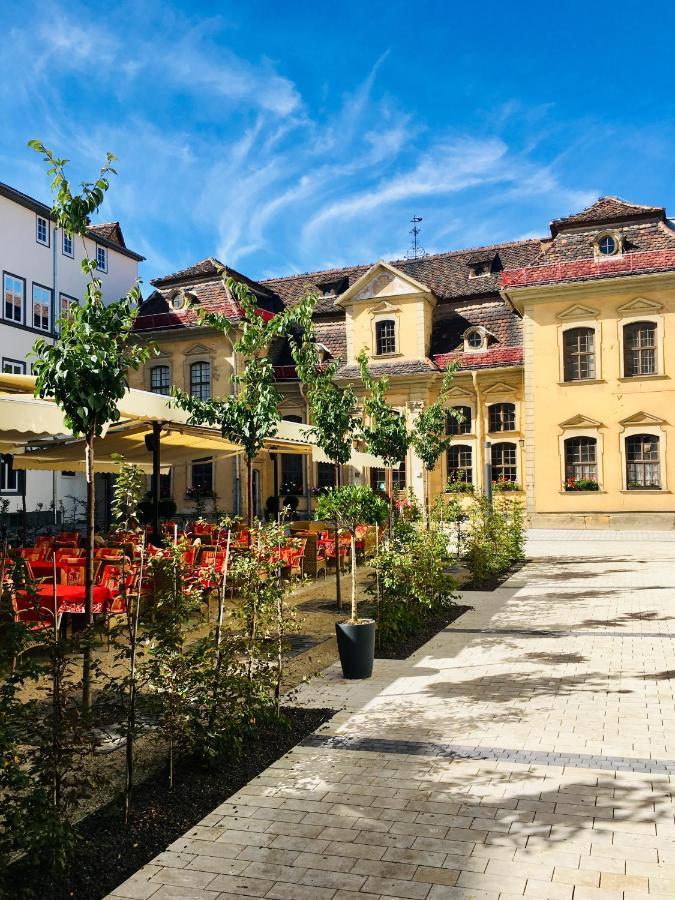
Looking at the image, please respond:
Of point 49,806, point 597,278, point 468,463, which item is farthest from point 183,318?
point 49,806

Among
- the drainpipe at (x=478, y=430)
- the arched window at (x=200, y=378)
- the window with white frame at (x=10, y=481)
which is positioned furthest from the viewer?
the arched window at (x=200, y=378)

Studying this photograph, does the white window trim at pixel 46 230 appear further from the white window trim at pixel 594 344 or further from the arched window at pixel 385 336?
the white window trim at pixel 594 344

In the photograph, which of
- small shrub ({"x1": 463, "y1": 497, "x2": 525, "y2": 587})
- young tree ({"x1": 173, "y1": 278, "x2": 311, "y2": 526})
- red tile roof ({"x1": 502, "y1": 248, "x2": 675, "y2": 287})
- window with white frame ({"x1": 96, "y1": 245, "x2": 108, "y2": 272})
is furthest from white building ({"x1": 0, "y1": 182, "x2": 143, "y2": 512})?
young tree ({"x1": 173, "y1": 278, "x2": 311, "y2": 526})

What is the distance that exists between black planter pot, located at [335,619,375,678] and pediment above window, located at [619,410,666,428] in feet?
74.0

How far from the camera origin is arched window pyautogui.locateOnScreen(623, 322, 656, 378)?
27984 mm

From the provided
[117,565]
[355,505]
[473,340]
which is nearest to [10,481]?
[473,340]

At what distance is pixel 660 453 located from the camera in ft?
90.6

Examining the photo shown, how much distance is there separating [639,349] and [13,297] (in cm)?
2408

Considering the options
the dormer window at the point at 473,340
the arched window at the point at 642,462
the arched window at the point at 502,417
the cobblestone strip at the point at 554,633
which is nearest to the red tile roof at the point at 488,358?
the dormer window at the point at 473,340

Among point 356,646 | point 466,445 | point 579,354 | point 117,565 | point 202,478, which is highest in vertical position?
point 579,354

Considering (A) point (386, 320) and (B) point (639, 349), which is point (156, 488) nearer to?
(B) point (639, 349)

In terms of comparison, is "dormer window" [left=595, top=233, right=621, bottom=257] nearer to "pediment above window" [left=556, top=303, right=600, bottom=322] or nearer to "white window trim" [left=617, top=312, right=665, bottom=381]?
"pediment above window" [left=556, top=303, right=600, bottom=322]

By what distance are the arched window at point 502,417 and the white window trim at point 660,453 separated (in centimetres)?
518

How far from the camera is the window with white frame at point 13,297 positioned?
3039 cm
